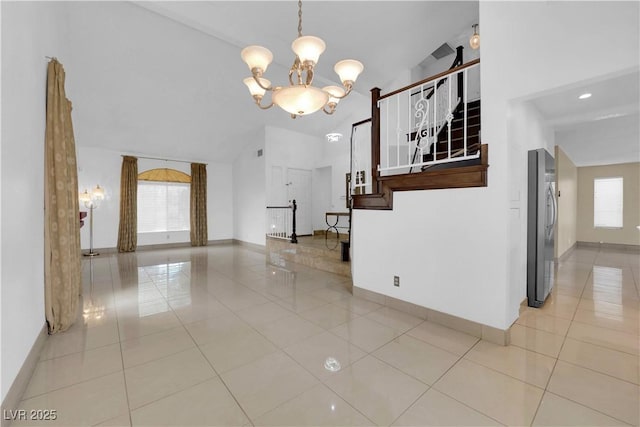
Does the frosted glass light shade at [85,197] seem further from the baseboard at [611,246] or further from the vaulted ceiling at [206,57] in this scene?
the baseboard at [611,246]

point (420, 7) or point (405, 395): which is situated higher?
point (420, 7)

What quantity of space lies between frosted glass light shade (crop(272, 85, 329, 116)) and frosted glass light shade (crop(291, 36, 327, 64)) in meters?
0.22

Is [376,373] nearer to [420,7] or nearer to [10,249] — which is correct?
[10,249]

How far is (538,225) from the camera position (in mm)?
3250

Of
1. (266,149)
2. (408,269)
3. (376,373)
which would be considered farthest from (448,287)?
(266,149)

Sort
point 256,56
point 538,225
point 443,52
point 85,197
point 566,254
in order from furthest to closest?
point 85,197 < point 566,254 < point 443,52 < point 538,225 < point 256,56

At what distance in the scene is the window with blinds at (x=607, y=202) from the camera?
7539 millimetres

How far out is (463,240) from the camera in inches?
106

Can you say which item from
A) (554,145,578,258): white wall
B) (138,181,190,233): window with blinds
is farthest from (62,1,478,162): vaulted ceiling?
(554,145,578,258): white wall

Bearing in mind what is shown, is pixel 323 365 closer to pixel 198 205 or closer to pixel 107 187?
pixel 198 205

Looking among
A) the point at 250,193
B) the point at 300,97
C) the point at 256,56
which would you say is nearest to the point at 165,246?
the point at 250,193

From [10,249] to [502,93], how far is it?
4.01 m

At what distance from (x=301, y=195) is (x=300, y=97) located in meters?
6.37

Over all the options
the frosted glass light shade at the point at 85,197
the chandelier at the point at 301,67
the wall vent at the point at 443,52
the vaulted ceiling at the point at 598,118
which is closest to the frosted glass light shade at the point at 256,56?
the chandelier at the point at 301,67
